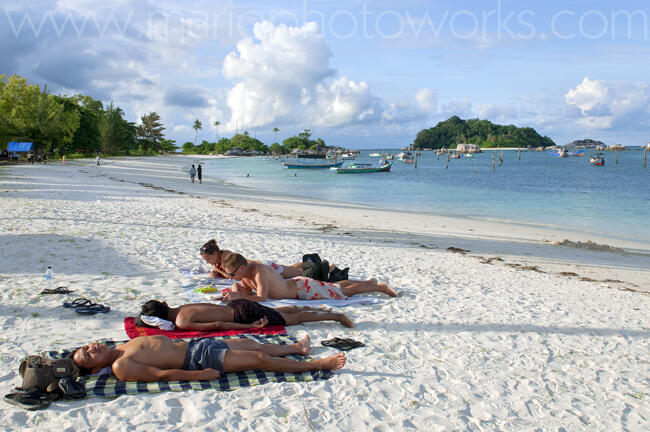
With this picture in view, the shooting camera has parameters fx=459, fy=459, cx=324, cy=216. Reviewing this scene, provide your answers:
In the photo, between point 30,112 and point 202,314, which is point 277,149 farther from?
point 202,314

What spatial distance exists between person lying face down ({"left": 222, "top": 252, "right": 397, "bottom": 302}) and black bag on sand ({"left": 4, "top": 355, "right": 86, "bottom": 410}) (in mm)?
2334

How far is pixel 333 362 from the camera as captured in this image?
13.4 ft

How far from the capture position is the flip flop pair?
17.0 feet

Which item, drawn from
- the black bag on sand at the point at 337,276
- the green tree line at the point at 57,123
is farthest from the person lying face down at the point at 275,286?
the green tree line at the point at 57,123

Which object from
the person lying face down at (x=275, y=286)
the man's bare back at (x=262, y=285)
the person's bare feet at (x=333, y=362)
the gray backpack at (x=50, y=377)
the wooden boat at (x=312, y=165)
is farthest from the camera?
the wooden boat at (x=312, y=165)

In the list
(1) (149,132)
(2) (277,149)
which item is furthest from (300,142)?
(1) (149,132)

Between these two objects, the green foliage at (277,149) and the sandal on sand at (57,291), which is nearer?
the sandal on sand at (57,291)

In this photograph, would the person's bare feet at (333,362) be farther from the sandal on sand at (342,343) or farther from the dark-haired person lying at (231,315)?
the dark-haired person lying at (231,315)

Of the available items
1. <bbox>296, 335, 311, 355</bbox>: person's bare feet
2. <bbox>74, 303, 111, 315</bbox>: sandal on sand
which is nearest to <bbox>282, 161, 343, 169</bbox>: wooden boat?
<bbox>74, 303, 111, 315</bbox>: sandal on sand

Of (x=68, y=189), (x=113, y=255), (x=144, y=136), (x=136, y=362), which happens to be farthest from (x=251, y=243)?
(x=144, y=136)

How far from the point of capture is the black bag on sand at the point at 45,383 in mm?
3289

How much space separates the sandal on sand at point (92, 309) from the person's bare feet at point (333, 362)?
2.78m

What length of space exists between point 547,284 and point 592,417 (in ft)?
15.4

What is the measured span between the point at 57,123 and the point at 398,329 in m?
49.2
